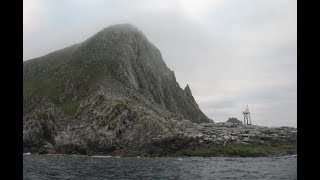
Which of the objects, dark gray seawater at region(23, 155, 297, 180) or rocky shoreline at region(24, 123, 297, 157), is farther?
rocky shoreline at region(24, 123, 297, 157)

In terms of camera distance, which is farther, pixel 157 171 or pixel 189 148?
pixel 189 148

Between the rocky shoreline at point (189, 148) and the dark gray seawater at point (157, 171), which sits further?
the rocky shoreline at point (189, 148)

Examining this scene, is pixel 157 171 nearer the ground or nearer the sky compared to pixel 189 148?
nearer the sky

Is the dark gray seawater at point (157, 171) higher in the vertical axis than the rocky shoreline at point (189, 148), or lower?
higher

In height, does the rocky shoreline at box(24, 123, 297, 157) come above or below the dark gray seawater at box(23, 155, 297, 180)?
below
